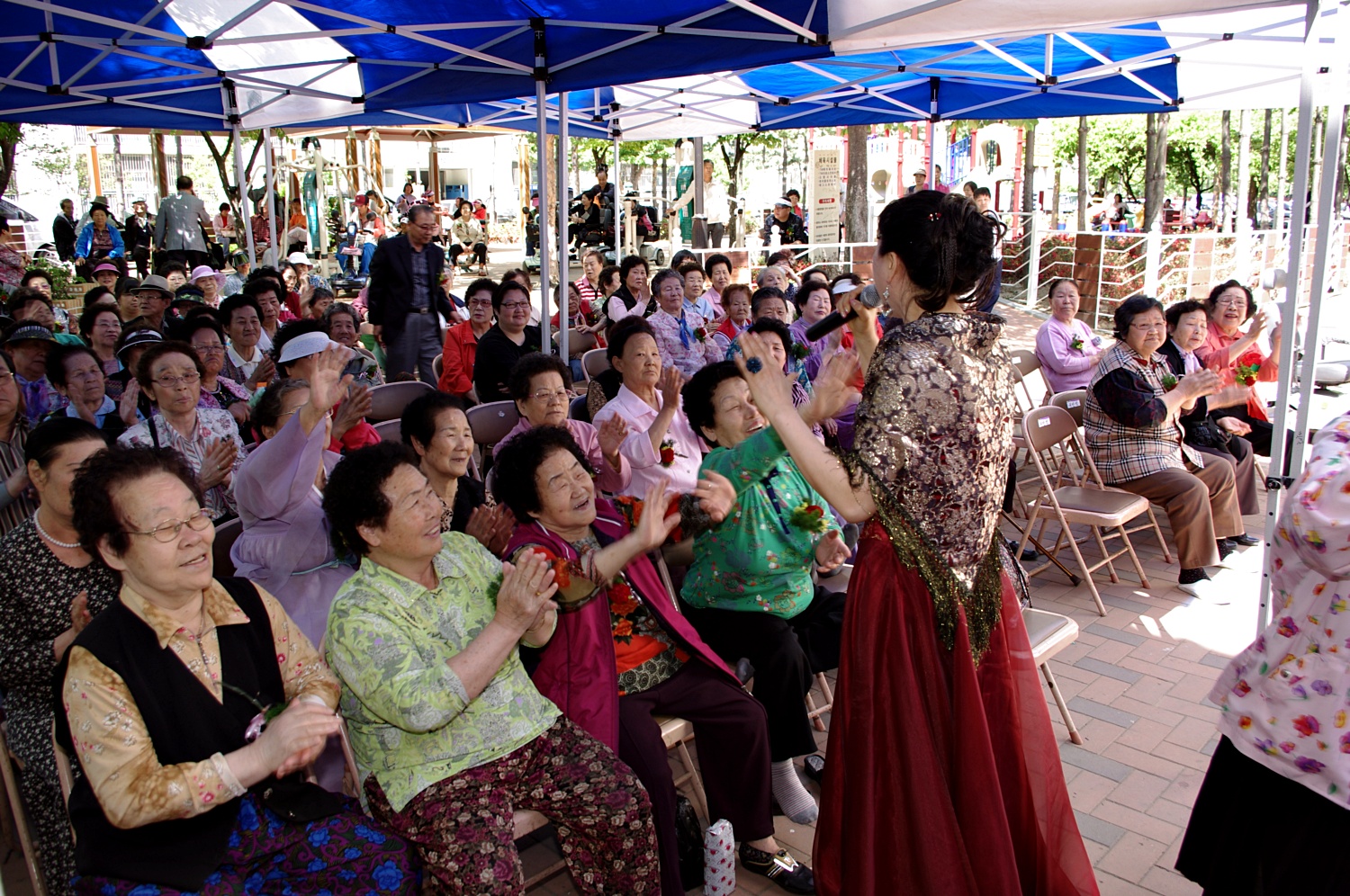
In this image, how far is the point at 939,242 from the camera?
2.20 metres

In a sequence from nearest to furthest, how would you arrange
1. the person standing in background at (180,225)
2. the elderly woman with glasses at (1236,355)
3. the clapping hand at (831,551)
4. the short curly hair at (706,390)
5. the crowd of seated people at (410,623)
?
the crowd of seated people at (410,623) → the clapping hand at (831,551) → the short curly hair at (706,390) → the elderly woman with glasses at (1236,355) → the person standing in background at (180,225)

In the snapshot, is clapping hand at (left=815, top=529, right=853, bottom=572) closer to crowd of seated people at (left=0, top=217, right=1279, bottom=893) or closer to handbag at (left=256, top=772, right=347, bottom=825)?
crowd of seated people at (left=0, top=217, right=1279, bottom=893)

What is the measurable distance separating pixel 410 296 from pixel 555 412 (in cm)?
325

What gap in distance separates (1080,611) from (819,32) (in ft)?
10.7

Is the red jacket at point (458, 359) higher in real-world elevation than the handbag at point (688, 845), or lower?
higher

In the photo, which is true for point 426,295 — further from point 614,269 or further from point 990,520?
point 990,520

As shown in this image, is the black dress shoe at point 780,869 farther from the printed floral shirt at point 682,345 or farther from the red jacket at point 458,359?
the red jacket at point 458,359

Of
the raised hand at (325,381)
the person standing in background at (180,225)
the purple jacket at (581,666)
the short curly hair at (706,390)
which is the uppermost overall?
the person standing in background at (180,225)

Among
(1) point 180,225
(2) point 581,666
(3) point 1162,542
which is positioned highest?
(1) point 180,225

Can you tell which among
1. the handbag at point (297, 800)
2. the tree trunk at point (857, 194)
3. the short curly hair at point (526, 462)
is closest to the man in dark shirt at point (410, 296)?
the short curly hair at point (526, 462)

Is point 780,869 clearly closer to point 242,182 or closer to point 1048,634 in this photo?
point 1048,634

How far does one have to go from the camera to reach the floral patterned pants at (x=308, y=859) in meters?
2.07

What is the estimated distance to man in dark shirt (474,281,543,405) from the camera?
5949mm

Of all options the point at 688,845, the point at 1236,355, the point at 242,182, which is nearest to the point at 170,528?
the point at 688,845
